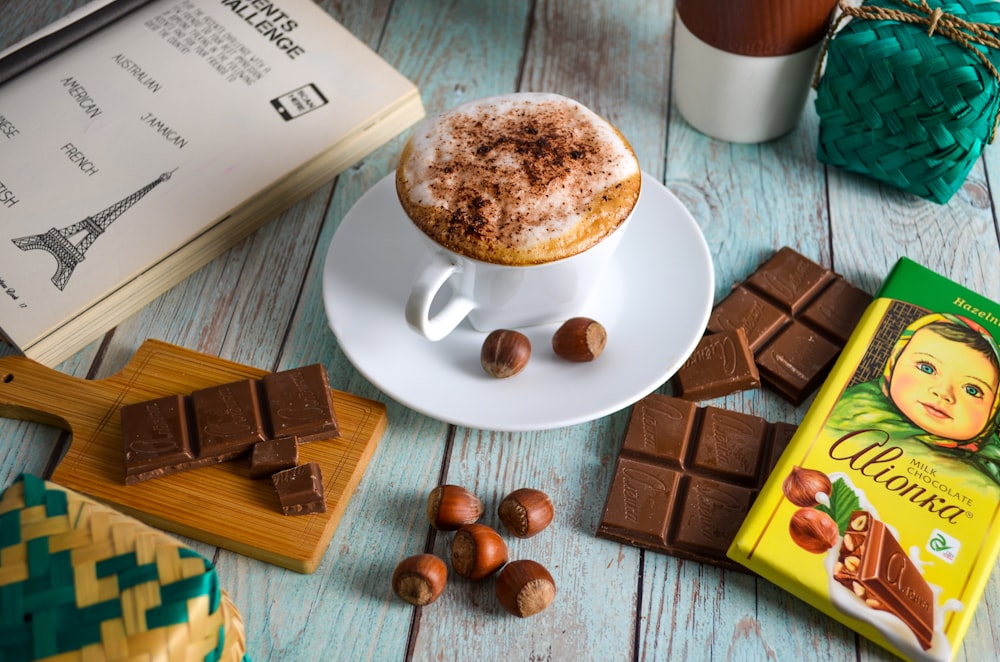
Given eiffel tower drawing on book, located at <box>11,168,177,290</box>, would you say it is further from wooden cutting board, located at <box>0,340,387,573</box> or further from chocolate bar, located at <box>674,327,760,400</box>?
chocolate bar, located at <box>674,327,760,400</box>

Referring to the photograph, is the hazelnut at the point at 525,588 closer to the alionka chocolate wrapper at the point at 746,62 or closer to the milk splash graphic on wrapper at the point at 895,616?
the milk splash graphic on wrapper at the point at 895,616

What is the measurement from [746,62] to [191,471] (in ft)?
3.27

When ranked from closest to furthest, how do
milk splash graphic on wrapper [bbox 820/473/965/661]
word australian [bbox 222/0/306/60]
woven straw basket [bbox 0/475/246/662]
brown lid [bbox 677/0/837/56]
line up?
woven straw basket [bbox 0/475/246/662] < milk splash graphic on wrapper [bbox 820/473/965/661] < brown lid [bbox 677/0/837/56] < word australian [bbox 222/0/306/60]

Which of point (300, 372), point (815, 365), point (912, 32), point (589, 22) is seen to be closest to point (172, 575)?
point (300, 372)

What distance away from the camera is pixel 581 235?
1.04 meters

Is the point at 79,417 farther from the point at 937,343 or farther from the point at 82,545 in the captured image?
the point at 937,343

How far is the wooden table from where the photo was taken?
3.34 feet

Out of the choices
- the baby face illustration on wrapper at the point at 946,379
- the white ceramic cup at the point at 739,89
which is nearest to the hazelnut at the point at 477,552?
the baby face illustration on wrapper at the point at 946,379

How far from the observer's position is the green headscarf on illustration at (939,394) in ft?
3.58

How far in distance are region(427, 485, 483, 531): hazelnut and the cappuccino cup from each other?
19 centimetres

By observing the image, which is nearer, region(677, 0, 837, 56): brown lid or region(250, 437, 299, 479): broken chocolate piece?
region(250, 437, 299, 479): broken chocolate piece

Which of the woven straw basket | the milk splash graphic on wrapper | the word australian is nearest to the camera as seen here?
the woven straw basket

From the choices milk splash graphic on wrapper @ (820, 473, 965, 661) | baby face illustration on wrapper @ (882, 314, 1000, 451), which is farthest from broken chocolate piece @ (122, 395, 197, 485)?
baby face illustration on wrapper @ (882, 314, 1000, 451)

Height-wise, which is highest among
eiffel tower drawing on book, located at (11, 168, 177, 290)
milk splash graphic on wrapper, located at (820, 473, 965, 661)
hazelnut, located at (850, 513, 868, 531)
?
eiffel tower drawing on book, located at (11, 168, 177, 290)
